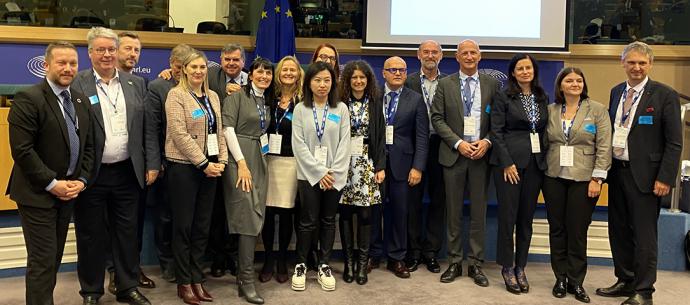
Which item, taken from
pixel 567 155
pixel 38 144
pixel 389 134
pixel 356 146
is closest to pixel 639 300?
pixel 567 155

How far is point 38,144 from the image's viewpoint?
9.75 feet

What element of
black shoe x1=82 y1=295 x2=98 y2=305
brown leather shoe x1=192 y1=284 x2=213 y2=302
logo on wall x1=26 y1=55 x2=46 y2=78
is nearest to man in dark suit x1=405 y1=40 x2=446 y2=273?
brown leather shoe x1=192 y1=284 x2=213 y2=302

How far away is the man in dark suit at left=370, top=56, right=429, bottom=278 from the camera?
4.32 m

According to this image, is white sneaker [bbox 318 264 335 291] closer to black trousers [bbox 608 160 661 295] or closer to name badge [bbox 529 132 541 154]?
name badge [bbox 529 132 541 154]

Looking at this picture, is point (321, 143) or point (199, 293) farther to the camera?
point (321, 143)

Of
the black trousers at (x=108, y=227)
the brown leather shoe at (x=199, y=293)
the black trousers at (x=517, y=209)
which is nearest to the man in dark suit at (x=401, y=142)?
the black trousers at (x=517, y=209)

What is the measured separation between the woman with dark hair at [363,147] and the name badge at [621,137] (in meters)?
1.52

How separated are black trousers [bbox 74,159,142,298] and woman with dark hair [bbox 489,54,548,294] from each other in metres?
2.39

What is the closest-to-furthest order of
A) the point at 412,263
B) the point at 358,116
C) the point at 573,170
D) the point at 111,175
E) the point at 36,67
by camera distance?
the point at 111,175, the point at 573,170, the point at 358,116, the point at 412,263, the point at 36,67

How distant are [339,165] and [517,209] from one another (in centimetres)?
127

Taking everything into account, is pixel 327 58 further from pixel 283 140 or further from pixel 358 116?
pixel 283 140

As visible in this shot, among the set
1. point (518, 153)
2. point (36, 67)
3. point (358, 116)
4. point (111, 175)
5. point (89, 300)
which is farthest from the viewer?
point (36, 67)

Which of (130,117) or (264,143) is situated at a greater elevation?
(130,117)

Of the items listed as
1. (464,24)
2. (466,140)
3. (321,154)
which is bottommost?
(321,154)
